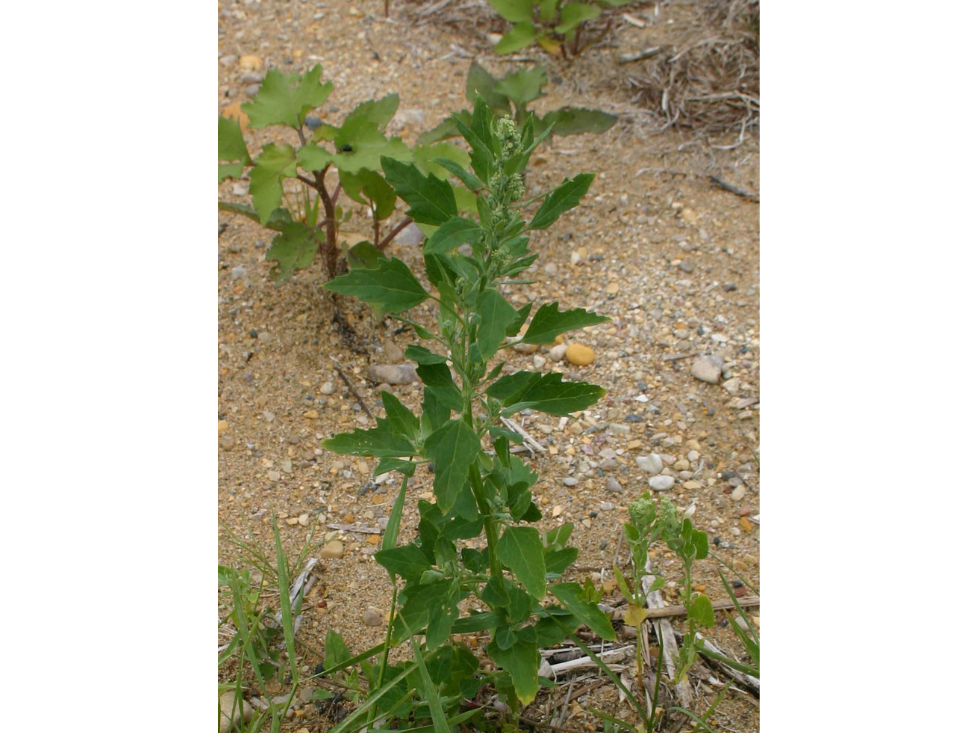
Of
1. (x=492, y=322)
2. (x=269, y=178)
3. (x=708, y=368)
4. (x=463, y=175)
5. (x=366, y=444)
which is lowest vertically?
(x=708, y=368)

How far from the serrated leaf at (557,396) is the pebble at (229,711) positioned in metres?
0.88

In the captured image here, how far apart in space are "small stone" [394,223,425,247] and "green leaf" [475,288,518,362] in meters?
1.81

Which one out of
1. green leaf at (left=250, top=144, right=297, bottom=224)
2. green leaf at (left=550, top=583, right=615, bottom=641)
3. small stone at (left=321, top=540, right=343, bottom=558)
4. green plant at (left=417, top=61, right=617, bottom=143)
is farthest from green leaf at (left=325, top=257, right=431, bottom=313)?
green plant at (left=417, top=61, right=617, bottom=143)

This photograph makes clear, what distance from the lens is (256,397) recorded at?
266 centimetres

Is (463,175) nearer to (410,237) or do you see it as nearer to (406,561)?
(406,561)

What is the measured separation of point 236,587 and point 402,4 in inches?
109

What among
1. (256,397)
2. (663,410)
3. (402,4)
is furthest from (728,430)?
(402,4)

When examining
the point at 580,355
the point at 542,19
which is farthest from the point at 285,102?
the point at 542,19

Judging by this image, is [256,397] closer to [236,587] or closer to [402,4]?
[236,587]

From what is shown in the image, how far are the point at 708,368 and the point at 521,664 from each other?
129 cm

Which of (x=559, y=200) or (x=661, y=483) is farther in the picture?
(x=661, y=483)

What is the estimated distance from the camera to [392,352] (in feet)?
9.07

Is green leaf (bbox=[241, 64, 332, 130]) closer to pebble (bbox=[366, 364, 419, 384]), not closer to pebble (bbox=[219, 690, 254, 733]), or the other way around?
pebble (bbox=[366, 364, 419, 384])

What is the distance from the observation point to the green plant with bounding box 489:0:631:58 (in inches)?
135
